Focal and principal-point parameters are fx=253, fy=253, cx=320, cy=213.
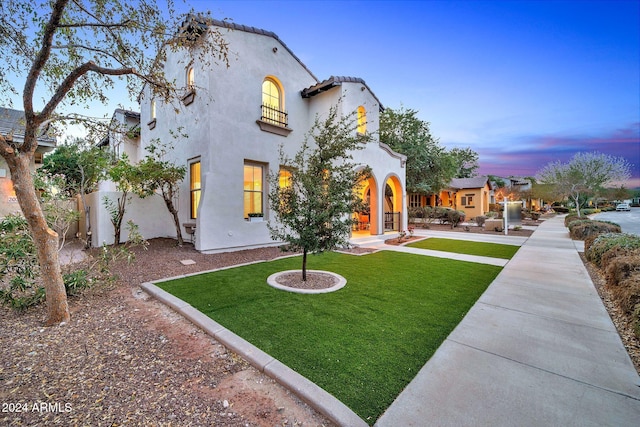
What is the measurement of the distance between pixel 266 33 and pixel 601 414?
12.1 metres

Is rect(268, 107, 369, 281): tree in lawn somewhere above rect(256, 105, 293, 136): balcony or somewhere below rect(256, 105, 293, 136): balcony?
below

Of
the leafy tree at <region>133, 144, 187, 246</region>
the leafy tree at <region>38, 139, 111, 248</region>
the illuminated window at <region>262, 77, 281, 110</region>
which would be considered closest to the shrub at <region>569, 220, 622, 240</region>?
the illuminated window at <region>262, 77, 281, 110</region>

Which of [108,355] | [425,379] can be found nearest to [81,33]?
[108,355]

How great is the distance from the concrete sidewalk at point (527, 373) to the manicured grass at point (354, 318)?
202 mm

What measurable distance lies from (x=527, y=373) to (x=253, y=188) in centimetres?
882

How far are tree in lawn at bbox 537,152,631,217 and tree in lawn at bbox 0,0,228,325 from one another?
1176 inches

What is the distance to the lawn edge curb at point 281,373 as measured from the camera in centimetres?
205

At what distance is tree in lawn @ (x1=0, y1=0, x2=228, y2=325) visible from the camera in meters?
3.38

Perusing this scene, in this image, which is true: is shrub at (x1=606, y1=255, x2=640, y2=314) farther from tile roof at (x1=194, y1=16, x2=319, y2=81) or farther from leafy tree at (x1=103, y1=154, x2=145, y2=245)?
leafy tree at (x1=103, y1=154, x2=145, y2=245)

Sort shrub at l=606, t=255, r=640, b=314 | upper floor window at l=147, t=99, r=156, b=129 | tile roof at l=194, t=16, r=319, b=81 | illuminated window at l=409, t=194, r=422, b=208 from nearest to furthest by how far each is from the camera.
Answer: shrub at l=606, t=255, r=640, b=314, tile roof at l=194, t=16, r=319, b=81, upper floor window at l=147, t=99, r=156, b=129, illuminated window at l=409, t=194, r=422, b=208

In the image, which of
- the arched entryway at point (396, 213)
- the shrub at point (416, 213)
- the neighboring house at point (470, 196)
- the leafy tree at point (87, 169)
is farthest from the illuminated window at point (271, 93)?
the neighboring house at point (470, 196)

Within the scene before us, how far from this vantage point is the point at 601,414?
2094 mm

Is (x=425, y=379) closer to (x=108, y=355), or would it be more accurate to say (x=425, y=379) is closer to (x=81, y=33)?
(x=108, y=355)

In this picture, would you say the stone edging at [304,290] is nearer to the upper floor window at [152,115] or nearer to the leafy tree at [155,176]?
the leafy tree at [155,176]
